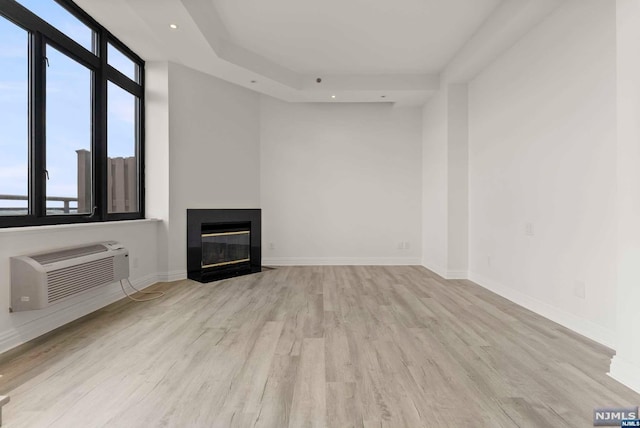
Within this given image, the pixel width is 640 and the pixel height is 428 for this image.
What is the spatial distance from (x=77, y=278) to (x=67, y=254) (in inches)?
8.9

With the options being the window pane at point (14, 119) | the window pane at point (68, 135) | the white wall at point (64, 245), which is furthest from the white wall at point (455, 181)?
the window pane at point (14, 119)

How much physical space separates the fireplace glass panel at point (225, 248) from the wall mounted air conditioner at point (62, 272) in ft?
4.39

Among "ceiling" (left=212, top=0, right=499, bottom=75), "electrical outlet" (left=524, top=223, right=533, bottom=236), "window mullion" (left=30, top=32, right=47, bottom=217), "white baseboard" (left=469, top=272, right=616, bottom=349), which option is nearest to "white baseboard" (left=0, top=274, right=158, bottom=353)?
"window mullion" (left=30, top=32, right=47, bottom=217)

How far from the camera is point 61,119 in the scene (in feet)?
9.21

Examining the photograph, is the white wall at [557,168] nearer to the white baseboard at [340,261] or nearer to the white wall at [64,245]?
the white baseboard at [340,261]

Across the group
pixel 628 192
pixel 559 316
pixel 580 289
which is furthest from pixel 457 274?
pixel 628 192

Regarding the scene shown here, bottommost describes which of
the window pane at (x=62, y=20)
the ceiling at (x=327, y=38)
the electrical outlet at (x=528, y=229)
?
the electrical outlet at (x=528, y=229)

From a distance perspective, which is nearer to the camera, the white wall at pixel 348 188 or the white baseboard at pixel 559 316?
the white baseboard at pixel 559 316

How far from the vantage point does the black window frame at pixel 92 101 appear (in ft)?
8.05

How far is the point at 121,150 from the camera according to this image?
3736 millimetres

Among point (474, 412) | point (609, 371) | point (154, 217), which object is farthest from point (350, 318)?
point (154, 217)

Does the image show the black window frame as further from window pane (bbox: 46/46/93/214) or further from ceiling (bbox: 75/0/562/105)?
ceiling (bbox: 75/0/562/105)

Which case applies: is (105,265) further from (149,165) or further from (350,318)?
(350,318)

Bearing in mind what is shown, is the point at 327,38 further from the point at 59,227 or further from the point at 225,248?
the point at 59,227
